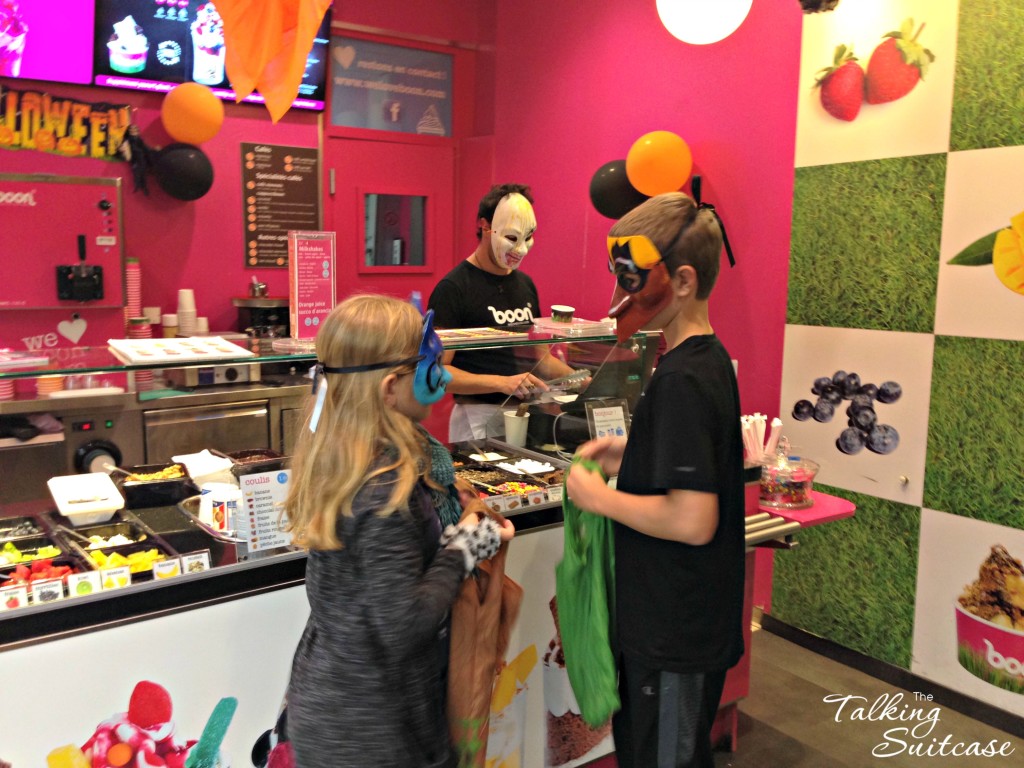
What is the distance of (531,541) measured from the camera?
7.39ft

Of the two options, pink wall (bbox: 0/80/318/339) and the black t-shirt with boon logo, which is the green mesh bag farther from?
pink wall (bbox: 0/80/318/339)

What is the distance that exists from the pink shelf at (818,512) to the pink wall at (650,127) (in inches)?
36.9

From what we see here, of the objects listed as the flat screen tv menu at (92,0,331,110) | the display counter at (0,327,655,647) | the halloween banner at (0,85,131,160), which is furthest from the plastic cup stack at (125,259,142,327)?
the display counter at (0,327,655,647)

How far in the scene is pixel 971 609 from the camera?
3213 mm

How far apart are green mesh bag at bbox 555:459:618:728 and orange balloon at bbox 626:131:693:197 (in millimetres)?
2310

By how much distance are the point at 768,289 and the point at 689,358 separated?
7.83 ft

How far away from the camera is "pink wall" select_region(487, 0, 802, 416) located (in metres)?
3.79

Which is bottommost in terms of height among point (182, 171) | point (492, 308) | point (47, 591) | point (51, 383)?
point (47, 591)

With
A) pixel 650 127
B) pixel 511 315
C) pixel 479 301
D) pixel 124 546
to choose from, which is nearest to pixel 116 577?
pixel 124 546

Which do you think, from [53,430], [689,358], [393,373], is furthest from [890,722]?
[53,430]

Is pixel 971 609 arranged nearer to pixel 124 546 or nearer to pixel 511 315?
pixel 511 315

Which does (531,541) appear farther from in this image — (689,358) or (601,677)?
(689,358)

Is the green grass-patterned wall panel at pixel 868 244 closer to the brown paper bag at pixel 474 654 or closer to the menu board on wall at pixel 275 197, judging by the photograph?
the brown paper bag at pixel 474 654

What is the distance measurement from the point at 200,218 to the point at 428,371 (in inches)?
150
